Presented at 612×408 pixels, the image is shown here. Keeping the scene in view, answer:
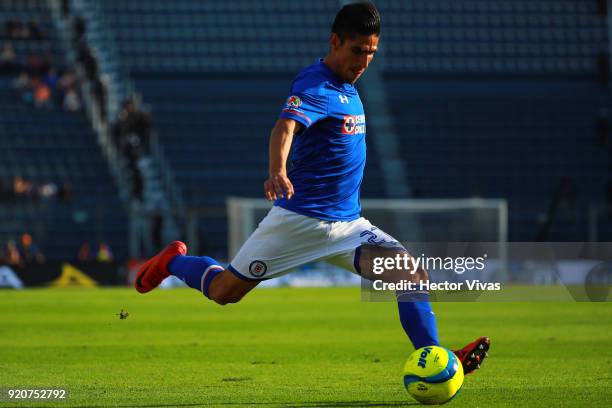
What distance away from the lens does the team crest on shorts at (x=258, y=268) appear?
7.80 m

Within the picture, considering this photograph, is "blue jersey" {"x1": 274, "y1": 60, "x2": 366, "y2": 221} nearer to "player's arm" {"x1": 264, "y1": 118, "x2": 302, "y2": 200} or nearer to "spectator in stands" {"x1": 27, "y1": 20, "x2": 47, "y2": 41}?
"player's arm" {"x1": 264, "y1": 118, "x2": 302, "y2": 200}

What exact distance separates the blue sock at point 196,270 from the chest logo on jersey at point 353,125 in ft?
4.64

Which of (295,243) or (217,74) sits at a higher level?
(295,243)

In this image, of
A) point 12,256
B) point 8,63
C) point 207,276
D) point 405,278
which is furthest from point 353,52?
point 8,63

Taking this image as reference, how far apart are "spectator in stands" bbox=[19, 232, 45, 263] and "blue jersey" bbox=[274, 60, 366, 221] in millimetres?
20585

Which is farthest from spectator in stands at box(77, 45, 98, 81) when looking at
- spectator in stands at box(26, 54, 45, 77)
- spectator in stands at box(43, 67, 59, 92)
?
spectator in stands at box(26, 54, 45, 77)

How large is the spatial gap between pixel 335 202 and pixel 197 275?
1.26 m

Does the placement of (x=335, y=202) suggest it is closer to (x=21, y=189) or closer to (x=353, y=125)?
(x=353, y=125)

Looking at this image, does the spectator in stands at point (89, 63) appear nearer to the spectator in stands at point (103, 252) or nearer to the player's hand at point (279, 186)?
the spectator in stands at point (103, 252)

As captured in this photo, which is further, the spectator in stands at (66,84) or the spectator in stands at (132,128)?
the spectator in stands at (66,84)

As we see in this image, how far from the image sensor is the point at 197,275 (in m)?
8.44

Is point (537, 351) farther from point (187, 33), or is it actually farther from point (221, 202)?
point (187, 33)

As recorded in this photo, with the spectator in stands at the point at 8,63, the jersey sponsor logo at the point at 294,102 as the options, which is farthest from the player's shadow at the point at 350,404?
the spectator in stands at the point at 8,63

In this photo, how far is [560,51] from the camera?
3825cm
